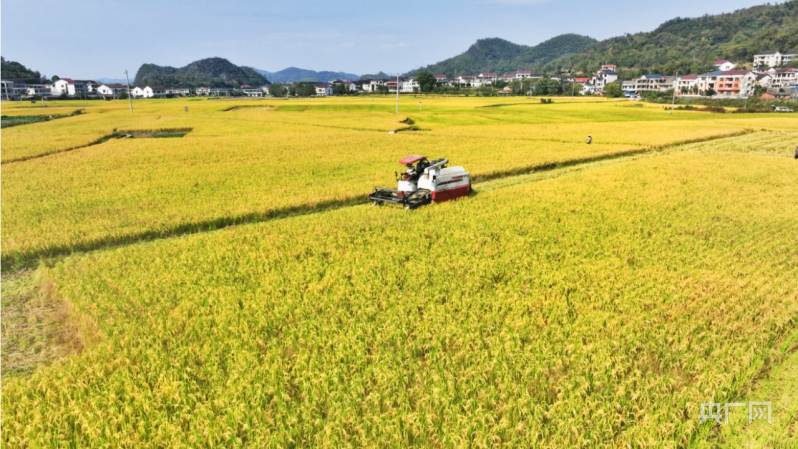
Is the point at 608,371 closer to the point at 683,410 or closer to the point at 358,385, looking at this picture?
the point at 683,410

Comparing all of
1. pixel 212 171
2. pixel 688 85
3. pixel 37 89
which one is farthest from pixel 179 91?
pixel 688 85

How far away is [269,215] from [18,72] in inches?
8124

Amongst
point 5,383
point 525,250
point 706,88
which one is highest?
point 706,88

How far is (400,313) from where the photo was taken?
7.62 m

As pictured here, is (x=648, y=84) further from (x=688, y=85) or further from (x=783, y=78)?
(x=783, y=78)

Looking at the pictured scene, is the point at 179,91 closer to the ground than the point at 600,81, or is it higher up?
closer to the ground

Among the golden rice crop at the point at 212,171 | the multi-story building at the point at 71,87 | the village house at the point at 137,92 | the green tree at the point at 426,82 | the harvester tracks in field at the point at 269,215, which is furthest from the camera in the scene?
the village house at the point at 137,92

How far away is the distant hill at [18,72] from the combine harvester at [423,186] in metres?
194

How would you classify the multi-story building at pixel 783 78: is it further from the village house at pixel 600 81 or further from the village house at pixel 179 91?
the village house at pixel 179 91

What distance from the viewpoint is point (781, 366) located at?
636 centimetres

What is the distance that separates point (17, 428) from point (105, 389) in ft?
3.01

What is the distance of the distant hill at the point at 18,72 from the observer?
15024 centimetres

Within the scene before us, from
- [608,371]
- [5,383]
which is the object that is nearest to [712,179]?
[608,371]

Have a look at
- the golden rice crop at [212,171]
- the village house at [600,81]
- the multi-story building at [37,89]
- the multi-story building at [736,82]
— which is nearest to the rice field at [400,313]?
the golden rice crop at [212,171]
